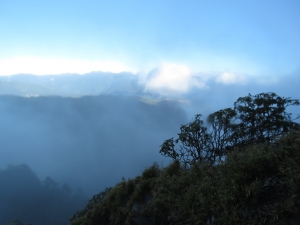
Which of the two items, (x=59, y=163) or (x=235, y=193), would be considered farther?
(x=59, y=163)

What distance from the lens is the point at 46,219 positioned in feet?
278

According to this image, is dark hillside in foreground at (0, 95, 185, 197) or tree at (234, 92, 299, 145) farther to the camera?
dark hillside in foreground at (0, 95, 185, 197)

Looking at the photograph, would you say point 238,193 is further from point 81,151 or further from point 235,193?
point 81,151

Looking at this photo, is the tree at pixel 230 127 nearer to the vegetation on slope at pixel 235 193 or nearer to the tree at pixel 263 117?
the tree at pixel 263 117

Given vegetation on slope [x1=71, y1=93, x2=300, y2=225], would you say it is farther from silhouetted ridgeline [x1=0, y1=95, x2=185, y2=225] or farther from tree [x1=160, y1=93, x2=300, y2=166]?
silhouetted ridgeline [x1=0, y1=95, x2=185, y2=225]

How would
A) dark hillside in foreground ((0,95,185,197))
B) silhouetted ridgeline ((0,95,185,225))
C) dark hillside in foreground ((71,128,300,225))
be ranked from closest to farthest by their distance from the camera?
1. dark hillside in foreground ((71,128,300,225))
2. silhouetted ridgeline ((0,95,185,225))
3. dark hillside in foreground ((0,95,185,197))

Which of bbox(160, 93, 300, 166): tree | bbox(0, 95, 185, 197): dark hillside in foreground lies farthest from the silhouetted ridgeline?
bbox(160, 93, 300, 166): tree

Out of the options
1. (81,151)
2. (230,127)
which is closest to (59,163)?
(81,151)

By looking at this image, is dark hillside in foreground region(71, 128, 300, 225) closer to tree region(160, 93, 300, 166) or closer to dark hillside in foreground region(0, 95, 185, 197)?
tree region(160, 93, 300, 166)

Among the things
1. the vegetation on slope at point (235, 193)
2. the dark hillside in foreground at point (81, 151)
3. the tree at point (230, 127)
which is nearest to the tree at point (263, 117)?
the tree at point (230, 127)

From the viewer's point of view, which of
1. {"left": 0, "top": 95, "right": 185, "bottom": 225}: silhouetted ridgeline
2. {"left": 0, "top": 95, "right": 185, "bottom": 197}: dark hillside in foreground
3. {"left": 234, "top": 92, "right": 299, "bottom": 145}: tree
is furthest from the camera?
Answer: {"left": 0, "top": 95, "right": 185, "bottom": 197}: dark hillside in foreground

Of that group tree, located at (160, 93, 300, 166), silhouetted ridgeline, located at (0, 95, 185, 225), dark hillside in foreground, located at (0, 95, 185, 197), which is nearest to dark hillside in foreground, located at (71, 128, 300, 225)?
tree, located at (160, 93, 300, 166)

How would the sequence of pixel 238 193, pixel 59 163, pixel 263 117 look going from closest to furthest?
pixel 238 193
pixel 263 117
pixel 59 163

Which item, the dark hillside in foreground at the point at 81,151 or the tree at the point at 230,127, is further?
the dark hillside in foreground at the point at 81,151
